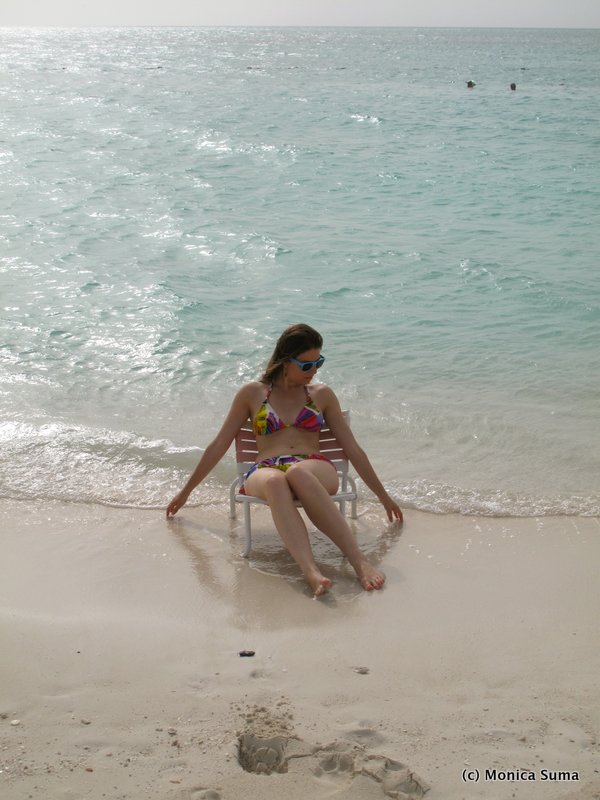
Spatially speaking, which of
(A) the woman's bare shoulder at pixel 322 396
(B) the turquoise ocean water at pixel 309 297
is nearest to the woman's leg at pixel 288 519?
(A) the woman's bare shoulder at pixel 322 396

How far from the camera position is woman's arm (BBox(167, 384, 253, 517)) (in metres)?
5.06

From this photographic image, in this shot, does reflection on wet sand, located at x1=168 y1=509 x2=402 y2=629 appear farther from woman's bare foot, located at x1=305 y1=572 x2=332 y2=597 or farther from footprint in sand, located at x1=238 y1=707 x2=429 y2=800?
footprint in sand, located at x1=238 y1=707 x2=429 y2=800

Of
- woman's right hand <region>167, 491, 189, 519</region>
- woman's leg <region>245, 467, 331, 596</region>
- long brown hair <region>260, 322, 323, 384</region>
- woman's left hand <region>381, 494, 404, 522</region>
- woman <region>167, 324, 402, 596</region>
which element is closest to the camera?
woman's leg <region>245, 467, 331, 596</region>

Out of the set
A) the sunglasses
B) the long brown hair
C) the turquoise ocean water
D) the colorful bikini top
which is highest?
the long brown hair

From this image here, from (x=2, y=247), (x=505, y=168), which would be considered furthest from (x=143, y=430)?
(x=505, y=168)

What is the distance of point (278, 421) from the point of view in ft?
16.7

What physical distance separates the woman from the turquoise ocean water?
25.5 inches

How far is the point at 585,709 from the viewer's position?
3312 mm

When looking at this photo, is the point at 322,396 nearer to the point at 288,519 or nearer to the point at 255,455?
the point at 255,455

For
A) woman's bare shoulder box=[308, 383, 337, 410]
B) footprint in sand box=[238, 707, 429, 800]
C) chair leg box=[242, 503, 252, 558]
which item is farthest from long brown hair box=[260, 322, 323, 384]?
footprint in sand box=[238, 707, 429, 800]

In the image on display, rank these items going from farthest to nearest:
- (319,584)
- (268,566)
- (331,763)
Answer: (268,566) < (319,584) < (331,763)

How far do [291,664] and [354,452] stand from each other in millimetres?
1629

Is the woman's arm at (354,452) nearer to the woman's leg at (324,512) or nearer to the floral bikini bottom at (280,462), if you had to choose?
the floral bikini bottom at (280,462)

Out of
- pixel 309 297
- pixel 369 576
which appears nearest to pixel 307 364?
pixel 369 576
